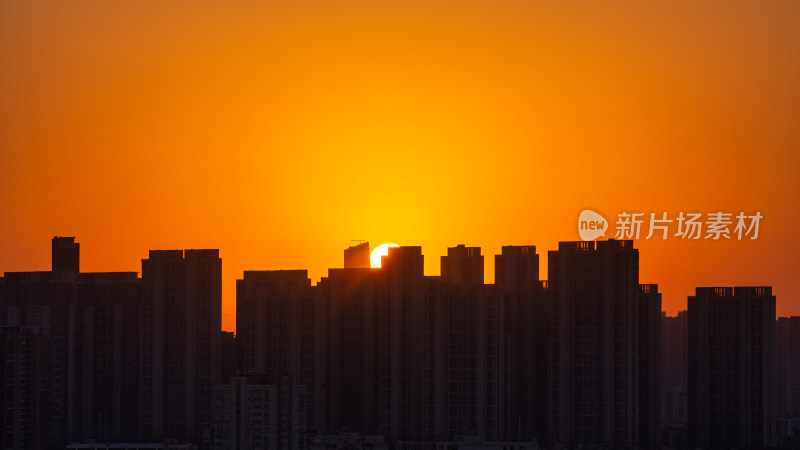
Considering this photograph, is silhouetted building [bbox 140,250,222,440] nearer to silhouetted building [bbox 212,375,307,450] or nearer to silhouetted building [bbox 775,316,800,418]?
silhouetted building [bbox 212,375,307,450]

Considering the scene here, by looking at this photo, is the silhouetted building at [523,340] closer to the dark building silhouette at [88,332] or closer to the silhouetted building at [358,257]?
the silhouetted building at [358,257]

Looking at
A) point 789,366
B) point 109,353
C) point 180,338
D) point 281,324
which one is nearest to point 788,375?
point 789,366

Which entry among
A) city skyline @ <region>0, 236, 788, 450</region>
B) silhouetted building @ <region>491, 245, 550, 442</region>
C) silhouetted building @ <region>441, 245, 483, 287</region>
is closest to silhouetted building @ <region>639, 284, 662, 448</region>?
city skyline @ <region>0, 236, 788, 450</region>

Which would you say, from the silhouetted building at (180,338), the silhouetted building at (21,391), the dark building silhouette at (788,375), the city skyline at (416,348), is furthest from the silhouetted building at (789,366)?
the silhouetted building at (21,391)

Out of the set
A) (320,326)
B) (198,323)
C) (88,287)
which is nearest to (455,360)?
(320,326)

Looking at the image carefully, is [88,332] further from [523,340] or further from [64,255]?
[523,340]

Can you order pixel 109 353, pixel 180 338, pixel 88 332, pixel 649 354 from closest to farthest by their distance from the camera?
1. pixel 649 354
2. pixel 180 338
3. pixel 109 353
4. pixel 88 332
